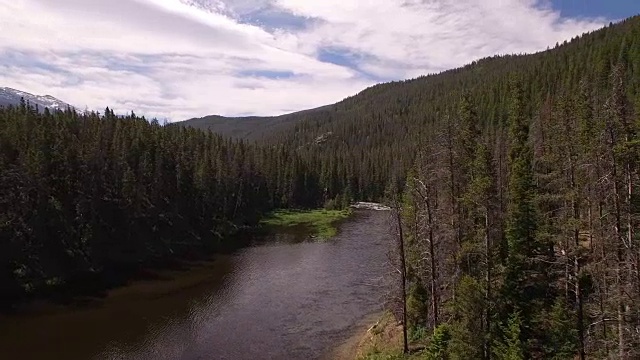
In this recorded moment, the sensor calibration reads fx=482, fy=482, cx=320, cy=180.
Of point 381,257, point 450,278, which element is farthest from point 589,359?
point 381,257

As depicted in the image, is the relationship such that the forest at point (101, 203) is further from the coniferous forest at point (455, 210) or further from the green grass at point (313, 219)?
the green grass at point (313, 219)

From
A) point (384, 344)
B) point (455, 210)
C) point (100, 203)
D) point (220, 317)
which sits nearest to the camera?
point (455, 210)

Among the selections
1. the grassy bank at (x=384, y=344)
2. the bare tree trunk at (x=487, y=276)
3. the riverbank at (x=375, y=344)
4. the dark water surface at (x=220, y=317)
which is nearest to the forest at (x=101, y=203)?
the dark water surface at (x=220, y=317)

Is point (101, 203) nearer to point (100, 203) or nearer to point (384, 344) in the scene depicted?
point (100, 203)

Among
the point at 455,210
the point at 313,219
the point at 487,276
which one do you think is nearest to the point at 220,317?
→ the point at 455,210

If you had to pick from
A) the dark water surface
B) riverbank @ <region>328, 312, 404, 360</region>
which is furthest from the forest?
riverbank @ <region>328, 312, 404, 360</region>

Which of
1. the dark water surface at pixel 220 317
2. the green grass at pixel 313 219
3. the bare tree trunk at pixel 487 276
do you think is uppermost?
the bare tree trunk at pixel 487 276

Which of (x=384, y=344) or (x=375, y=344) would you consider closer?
(x=384, y=344)
